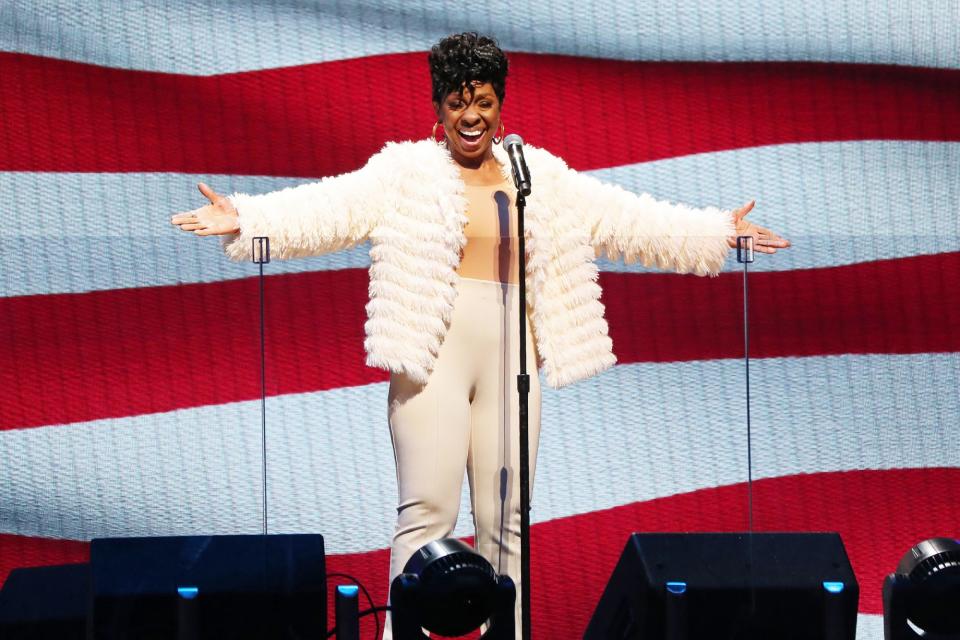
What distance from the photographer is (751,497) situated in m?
3.42

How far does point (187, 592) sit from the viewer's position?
2896 mm

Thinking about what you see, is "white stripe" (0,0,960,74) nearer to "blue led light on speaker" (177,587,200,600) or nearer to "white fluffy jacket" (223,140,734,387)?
"white fluffy jacket" (223,140,734,387)

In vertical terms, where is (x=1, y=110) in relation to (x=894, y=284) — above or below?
above

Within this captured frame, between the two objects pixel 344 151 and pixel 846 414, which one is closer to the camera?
pixel 846 414

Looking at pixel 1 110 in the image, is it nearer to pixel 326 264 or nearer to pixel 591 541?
pixel 326 264

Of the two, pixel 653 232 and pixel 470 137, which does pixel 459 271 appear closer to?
A: pixel 470 137

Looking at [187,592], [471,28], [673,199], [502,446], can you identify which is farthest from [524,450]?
[471,28]

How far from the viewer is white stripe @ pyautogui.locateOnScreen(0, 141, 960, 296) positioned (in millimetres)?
3902

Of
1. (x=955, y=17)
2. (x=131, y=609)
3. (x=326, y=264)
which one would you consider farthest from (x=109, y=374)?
(x=955, y=17)

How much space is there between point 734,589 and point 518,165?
87 cm

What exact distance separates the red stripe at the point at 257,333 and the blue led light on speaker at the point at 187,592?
33.1 inches

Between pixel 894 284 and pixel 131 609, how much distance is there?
6.66 feet

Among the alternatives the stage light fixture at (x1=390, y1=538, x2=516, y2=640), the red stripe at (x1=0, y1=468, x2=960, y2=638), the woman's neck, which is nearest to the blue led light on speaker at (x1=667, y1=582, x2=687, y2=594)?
the stage light fixture at (x1=390, y1=538, x2=516, y2=640)

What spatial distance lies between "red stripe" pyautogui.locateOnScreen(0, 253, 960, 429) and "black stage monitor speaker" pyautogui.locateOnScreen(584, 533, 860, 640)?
495 millimetres
